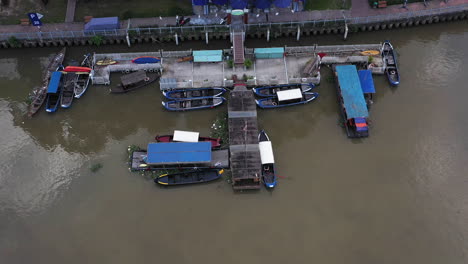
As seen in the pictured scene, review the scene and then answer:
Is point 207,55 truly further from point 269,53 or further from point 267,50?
point 269,53

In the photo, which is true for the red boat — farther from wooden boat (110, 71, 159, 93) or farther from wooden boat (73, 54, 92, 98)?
wooden boat (110, 71, 159, 93)

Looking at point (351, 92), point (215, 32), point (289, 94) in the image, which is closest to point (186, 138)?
point (289, 94)

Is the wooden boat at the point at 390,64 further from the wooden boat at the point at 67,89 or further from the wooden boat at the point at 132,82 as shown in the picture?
the wooden boat at the point at 67,89

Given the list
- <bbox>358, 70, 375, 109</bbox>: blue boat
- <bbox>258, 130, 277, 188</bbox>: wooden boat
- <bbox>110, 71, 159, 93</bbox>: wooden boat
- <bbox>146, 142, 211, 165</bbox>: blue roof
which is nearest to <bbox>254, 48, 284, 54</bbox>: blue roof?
<bbox>358, 70, 375, 109</bbox>: blue boat

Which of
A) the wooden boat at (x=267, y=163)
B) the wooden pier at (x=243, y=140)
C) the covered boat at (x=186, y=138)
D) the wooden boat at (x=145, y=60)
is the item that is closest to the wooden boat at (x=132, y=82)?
the wooden boat at (x=145, y=60)

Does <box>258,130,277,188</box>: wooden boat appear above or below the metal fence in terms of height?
below

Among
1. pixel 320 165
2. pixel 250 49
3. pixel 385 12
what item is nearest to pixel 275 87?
pixel 250 49

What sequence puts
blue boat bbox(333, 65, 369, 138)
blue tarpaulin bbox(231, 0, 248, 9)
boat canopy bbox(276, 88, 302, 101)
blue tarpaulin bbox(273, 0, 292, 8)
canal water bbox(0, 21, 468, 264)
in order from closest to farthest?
canal water bbox(0, 21, 468, 264)
blue boat bbox(333, 65, 369, 138)
boat canopy bbox(276, 88, 302, 101)
blue tarpaulin bbox(231, 0, 248, 9)
blue tarpaulin bbox(273, 0, 292, 8)
